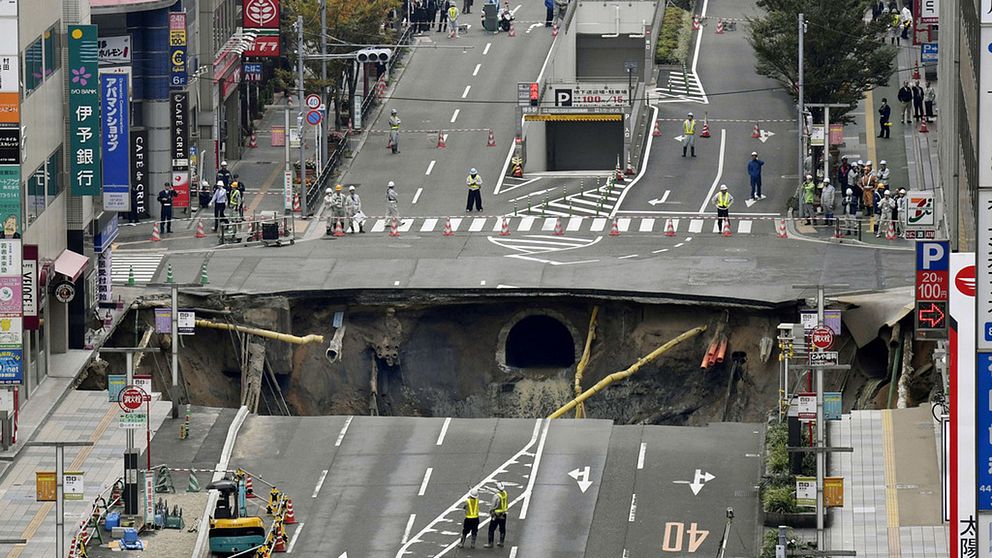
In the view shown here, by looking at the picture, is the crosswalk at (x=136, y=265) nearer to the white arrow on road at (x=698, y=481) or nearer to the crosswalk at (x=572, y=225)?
the crosswalk at (x=572, y=225)

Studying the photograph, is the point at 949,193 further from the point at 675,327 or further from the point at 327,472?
the point at 327,472

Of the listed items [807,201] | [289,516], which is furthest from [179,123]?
[289,516]

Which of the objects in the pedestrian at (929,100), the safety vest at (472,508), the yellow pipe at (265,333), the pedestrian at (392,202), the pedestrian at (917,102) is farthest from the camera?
the pedestrian at (929,100)

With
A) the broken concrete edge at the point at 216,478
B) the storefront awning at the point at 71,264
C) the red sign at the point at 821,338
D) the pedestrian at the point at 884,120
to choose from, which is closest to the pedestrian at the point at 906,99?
the pedestrian at the point at 884,120

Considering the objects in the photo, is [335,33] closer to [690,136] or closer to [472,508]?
[690,136]

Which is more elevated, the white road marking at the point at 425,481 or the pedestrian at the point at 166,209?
the pedestrian at the point at 166,209

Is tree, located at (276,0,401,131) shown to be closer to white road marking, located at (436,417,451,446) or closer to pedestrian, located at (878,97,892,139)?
→ pedestrian, located at (878,97,892,139)

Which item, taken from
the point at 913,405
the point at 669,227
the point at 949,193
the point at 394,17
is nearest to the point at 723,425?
the point at 913,405
